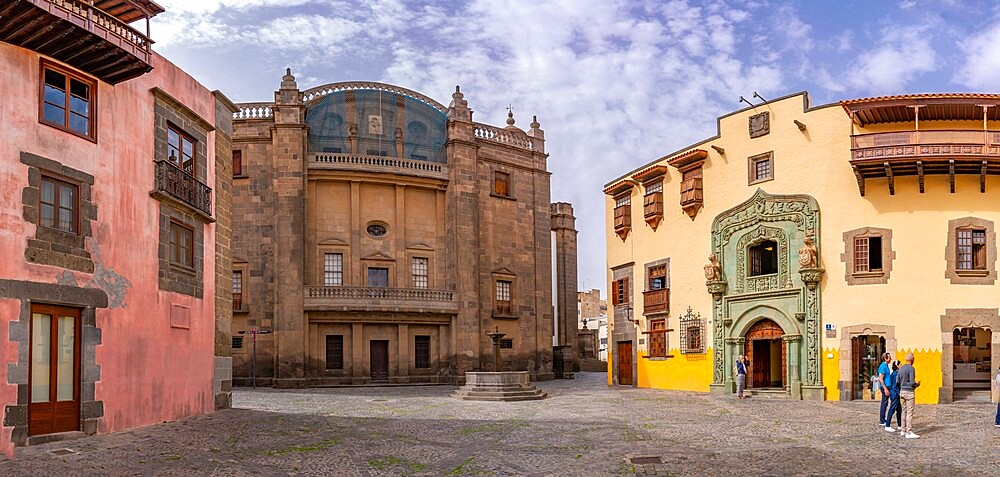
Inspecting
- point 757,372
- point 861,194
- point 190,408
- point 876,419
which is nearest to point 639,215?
point 757,372

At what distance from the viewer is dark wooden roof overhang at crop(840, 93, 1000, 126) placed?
23.9 metres

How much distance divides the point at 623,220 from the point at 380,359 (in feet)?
39.8

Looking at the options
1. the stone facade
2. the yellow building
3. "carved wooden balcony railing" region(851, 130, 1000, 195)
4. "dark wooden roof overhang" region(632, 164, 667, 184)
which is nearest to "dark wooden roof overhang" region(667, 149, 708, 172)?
the yellow building

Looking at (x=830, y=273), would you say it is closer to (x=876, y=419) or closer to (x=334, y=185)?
(x=876, y=419)

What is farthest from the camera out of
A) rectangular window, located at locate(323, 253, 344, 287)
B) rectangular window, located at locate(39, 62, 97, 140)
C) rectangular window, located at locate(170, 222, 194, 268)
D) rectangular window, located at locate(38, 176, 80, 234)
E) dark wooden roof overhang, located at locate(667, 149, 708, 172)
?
rectangular window, located at locate(323, 253, 344, 287)

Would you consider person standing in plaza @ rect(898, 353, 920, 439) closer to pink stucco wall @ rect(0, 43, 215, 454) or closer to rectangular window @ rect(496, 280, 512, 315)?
pink stucco wall @ rect(0, 43, 215, 454)

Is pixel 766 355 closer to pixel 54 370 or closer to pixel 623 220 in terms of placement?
pixel 623 220

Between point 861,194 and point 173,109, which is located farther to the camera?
point 861,194

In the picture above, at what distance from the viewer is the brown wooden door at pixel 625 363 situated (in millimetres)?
34625

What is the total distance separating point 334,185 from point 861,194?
21.9 metres

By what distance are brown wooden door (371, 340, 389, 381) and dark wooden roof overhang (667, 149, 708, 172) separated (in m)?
14.8

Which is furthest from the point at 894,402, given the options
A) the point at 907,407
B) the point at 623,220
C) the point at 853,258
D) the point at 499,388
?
the point at 623,220

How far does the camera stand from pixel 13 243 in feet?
44.9

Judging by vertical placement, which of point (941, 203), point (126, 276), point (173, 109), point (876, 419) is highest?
point (173, 109)
